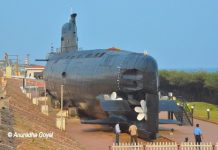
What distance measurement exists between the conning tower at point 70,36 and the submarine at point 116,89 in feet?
28.5

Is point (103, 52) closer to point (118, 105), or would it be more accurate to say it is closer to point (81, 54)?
point (81, 54)

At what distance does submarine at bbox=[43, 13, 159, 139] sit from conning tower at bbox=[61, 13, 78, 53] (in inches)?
342

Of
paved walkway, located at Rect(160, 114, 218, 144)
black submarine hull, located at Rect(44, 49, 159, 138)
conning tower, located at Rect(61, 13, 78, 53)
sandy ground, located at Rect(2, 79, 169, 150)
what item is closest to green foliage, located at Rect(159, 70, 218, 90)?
conning tower, located at Rect(61, 13, 78, 53)

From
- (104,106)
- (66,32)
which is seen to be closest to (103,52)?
(104,106)

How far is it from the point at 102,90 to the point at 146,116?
15.2 feet

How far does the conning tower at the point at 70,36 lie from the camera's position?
4166 cm

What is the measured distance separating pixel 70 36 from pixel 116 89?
17.6 metres

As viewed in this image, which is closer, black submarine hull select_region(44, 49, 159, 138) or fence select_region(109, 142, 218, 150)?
fence select_region(109, 142, 218, 150)

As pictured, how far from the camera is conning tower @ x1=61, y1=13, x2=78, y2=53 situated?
137ft

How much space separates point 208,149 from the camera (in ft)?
57.5

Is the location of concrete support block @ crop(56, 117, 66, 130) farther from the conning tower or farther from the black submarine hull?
the conning tower

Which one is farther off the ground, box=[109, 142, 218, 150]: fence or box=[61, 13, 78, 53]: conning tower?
box=[61, 13, 78, 53]: conning tower

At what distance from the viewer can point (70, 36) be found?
1646 inches

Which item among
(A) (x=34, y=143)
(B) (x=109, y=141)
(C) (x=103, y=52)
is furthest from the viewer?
(C) (x=103, y=52)
